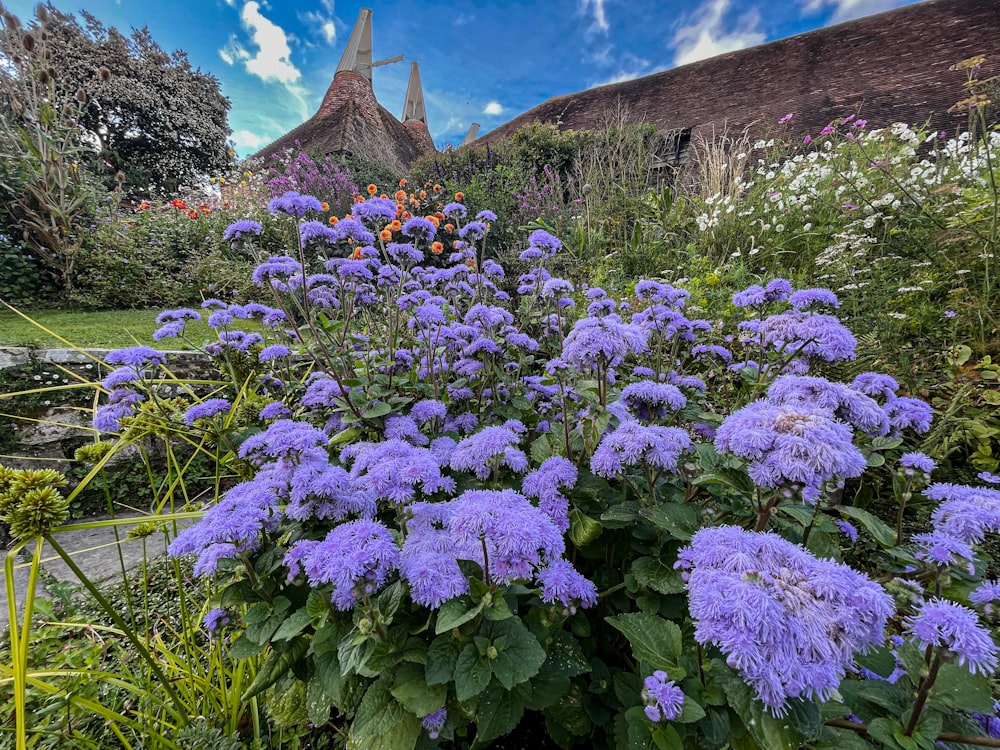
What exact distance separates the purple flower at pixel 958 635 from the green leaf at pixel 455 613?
36.8 inches

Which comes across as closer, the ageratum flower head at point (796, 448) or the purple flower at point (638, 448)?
the ageratum flower head at point (796, 448)

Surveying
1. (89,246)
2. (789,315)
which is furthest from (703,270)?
(89,246)

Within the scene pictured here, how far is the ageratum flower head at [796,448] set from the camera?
3.34ft

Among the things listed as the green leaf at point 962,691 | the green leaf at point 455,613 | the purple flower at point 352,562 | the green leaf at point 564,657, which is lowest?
the green leaf at point 564,657

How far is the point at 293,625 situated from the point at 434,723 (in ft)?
1.46

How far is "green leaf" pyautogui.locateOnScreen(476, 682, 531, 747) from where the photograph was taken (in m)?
0.98

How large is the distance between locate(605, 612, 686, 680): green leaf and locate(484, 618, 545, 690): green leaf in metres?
0.22

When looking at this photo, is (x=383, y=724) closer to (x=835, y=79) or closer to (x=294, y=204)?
(x=294, y=204)

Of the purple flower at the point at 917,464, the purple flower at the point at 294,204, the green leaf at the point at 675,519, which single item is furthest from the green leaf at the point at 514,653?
the purple flower at the point at 294,204

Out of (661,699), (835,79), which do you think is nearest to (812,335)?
(661,699)

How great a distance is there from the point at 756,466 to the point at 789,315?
982 millimetres

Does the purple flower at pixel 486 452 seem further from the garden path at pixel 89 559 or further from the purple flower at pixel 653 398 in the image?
the garden path at pixel 89 559

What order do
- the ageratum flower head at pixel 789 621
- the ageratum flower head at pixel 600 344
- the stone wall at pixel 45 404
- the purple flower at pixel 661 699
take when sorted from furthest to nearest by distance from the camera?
1. the stone wall at pixel 45 404
2. the ageratum flower head at pixel 600 344
3. the purple flower at pixel 661 699
4. the ageratum flower head at pixel 789 621

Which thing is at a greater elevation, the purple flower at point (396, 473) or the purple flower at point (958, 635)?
the purple flower at point (396, 473)
